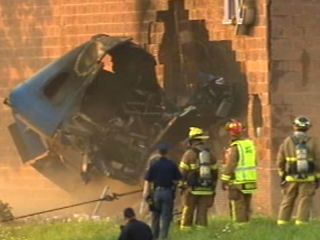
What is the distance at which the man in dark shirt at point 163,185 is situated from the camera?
70.7 ft

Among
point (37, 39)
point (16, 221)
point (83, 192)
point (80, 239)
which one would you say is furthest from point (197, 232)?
point (37, 39)

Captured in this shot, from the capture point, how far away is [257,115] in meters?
27.0

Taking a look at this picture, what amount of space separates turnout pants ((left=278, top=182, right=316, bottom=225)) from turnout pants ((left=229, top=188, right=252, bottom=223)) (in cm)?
54

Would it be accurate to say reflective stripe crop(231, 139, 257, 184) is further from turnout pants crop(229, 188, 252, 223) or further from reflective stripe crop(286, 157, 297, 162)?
reflective stripe crop(286, 157, 297, 162)

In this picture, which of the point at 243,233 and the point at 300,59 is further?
the point at 300,59

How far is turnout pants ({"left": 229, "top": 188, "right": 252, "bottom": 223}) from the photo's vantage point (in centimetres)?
2191

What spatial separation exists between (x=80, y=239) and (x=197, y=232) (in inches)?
97.3

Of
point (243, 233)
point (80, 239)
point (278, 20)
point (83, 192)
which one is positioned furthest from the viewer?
point (83, 192)

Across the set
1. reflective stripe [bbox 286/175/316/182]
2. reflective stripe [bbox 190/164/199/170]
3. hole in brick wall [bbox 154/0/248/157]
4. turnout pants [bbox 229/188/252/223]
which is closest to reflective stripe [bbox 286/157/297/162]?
reflective stripe [bbox 286/175/316/182]

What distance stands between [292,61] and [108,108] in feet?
15.8

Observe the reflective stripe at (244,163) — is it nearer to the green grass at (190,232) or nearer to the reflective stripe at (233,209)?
the reflective stripe at (233,209)

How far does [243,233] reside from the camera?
21203 mm

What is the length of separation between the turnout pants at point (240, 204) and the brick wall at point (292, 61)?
165 inches

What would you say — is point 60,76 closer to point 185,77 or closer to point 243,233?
point 185,77
